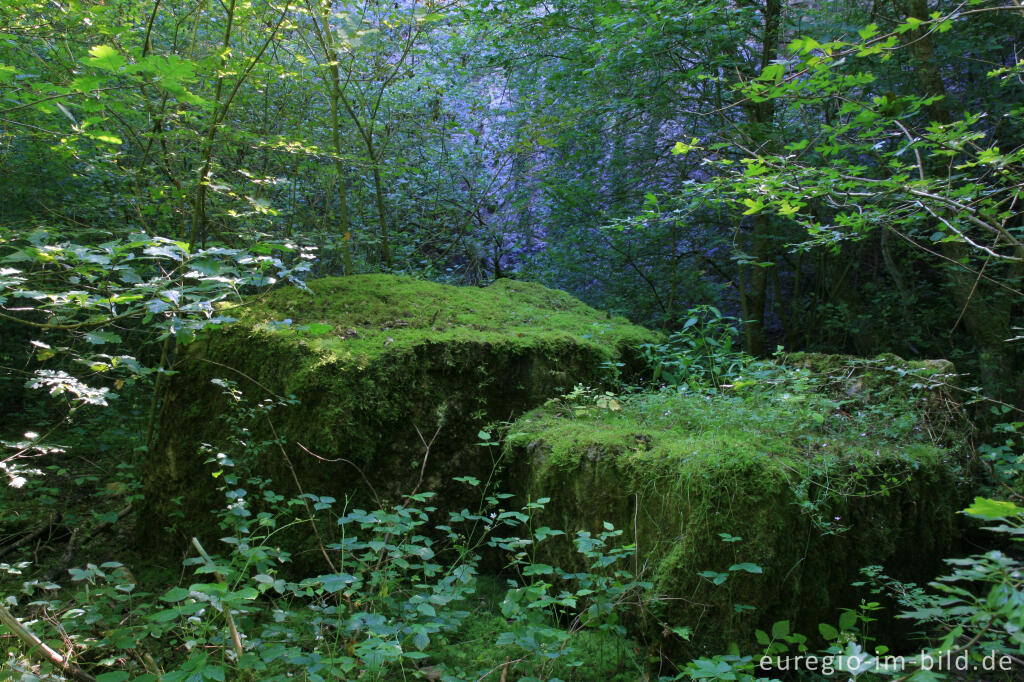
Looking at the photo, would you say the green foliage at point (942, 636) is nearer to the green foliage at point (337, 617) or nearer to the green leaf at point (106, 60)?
the green foliage at point (337, 617)

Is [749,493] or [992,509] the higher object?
[992,509]

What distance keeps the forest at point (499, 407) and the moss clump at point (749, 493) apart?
0.02 meters

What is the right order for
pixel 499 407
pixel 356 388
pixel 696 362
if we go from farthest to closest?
pixel 696 362
pixel 499 407
pixel 356 388

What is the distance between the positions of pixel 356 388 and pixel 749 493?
6.82 ft

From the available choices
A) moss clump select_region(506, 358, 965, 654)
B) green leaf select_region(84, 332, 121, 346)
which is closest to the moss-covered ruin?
moss clump select_region(506, 358, 965, 654)

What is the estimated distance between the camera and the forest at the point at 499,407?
2.19 metres

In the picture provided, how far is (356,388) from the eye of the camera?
3.16 m

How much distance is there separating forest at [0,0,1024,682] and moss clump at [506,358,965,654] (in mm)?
19

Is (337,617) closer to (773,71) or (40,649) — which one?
(40,649)

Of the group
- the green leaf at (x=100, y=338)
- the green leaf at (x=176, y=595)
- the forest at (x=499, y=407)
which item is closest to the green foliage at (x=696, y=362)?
the forest at (x=499, y=407)

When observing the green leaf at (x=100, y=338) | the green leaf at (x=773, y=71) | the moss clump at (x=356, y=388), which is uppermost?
the green leaf at (x=773, y=71)

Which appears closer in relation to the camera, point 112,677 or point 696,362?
point 112,677

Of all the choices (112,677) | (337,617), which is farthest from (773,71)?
(112,677)

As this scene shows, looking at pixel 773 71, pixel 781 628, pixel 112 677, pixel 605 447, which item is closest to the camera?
pixel 112 677
